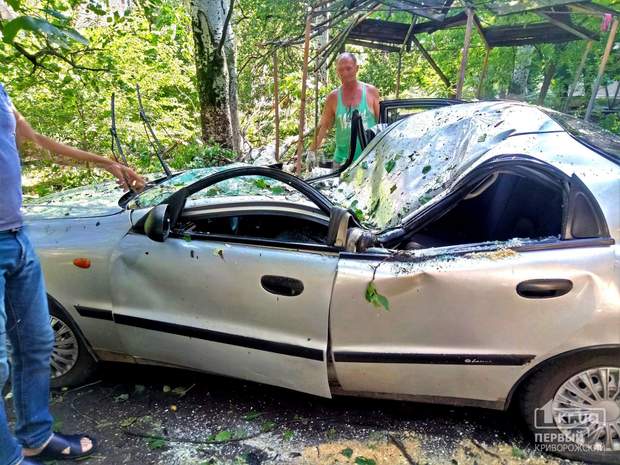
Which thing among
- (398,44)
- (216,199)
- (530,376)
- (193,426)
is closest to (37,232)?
(216,199)

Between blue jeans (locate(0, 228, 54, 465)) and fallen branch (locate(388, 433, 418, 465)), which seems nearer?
blue jeans (locate(0, 228, 54, 465))

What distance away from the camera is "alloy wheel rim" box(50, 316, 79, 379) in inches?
93.8

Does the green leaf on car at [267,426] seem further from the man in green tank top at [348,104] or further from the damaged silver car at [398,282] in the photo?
the man in green tank top at [348,104]

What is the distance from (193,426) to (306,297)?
0.99 m

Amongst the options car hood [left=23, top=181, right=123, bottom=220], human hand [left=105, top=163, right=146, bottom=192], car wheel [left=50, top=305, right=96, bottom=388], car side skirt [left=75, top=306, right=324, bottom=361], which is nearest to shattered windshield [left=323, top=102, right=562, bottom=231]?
car side skirt [left=75, top=306, right=324, bottom=361]

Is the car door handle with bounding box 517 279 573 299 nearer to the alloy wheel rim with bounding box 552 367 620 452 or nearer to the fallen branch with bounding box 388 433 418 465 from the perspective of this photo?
the alloy wheel rim with bounding box 552 367 620 452

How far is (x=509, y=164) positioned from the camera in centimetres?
190

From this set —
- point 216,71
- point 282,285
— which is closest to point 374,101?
point 216,71

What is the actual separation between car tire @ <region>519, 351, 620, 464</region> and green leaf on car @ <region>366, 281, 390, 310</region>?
0.75 metres

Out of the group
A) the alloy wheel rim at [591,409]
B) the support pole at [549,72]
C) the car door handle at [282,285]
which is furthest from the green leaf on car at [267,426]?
the support pole at [549,72]

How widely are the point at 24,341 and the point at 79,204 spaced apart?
1080mm

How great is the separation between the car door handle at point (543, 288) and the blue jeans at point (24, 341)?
200cm

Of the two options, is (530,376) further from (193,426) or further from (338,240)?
(193,426)

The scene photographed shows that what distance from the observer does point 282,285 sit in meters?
1.98
